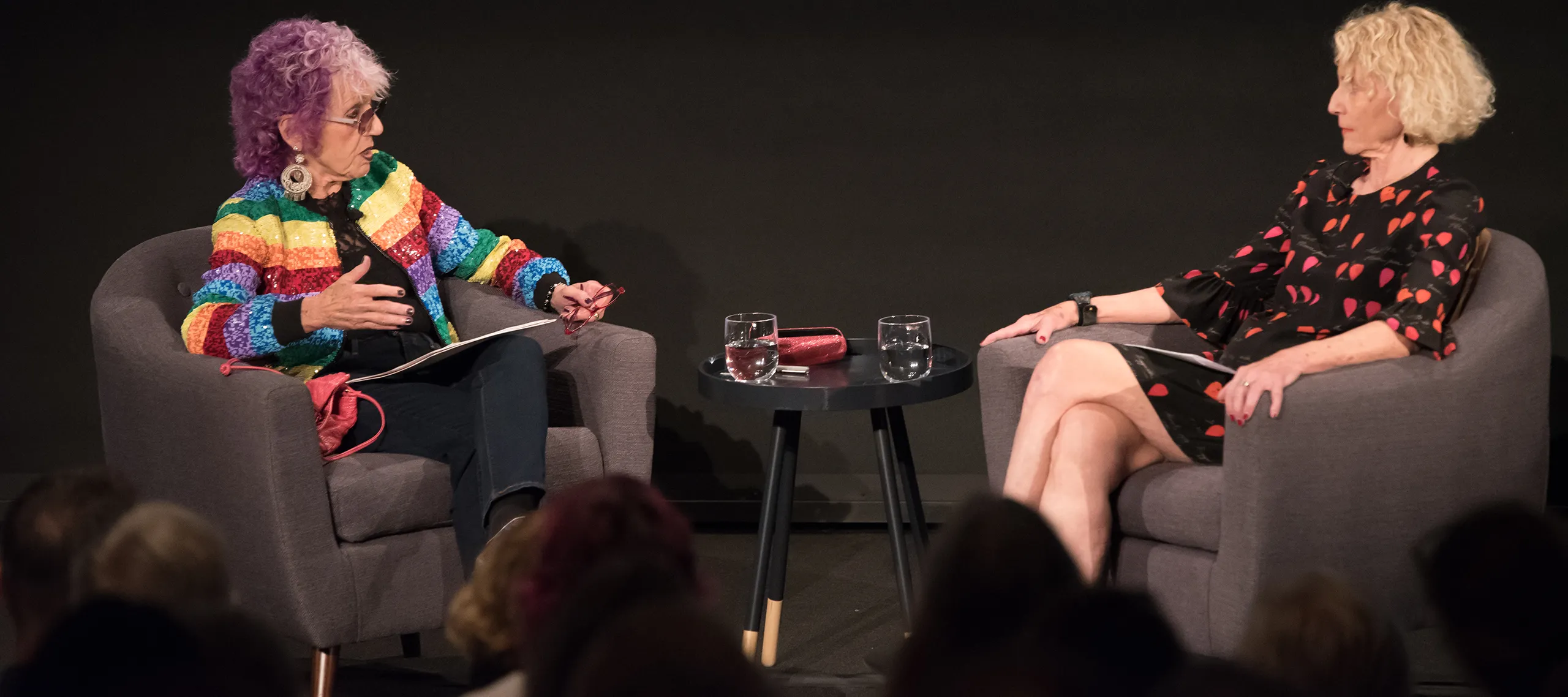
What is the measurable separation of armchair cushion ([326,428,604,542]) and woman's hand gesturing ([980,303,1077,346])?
878 millimetres

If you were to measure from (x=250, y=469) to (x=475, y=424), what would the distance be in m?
0.41

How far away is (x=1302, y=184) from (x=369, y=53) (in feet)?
6.56

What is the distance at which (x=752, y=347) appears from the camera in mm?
2668

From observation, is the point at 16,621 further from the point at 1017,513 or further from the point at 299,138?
the point at 299,138

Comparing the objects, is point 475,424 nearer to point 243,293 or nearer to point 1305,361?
point 243,293

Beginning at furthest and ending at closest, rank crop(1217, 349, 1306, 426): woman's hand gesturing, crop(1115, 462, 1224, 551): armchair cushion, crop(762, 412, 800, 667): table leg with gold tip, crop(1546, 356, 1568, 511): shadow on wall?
crop(1546, 356, 1568, 511): shadow on wall, crop(762, 412, 800, 667): table leg with gold tip, crop(1115, 462, 1224, 551): armchair cushion, crop(1217, 349, 1306, 426): woman's hand gesturing

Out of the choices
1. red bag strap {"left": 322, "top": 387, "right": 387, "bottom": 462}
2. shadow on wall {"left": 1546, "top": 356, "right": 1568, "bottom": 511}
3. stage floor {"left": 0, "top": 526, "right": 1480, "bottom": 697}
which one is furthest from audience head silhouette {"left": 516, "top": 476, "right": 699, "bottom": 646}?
shadow on wall {"left": 1546, "top": 356, "right": 1568, "bottom": 511}

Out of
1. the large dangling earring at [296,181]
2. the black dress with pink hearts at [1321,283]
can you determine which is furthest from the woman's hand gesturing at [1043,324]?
the large dangling earring at [296,181]

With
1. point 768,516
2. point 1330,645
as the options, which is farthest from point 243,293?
point 1330,645

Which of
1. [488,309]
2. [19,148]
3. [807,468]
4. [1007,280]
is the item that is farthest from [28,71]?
[1007,280]

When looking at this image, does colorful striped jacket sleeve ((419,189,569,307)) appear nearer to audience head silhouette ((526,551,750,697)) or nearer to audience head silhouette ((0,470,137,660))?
audience head silhouette ((0,470,137,660))

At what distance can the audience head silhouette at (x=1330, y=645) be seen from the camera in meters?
1.16

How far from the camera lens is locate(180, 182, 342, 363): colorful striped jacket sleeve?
272cm

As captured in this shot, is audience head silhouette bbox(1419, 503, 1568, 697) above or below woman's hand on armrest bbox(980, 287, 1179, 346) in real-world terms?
above
